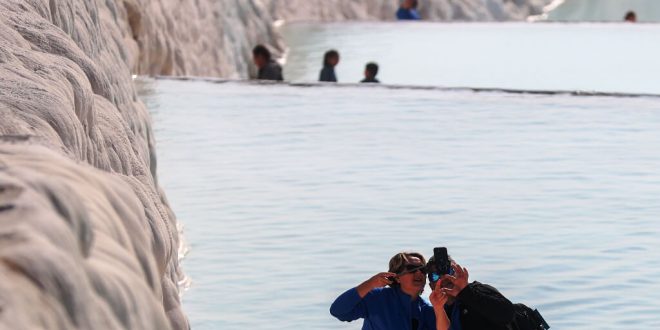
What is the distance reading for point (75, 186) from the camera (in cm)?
389

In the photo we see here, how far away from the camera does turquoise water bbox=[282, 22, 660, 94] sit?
57.5ft

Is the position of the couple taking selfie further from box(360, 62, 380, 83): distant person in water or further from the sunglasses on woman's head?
box(360, 62, 380, 83): distant person in water

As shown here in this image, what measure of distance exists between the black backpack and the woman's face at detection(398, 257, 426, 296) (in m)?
0.49

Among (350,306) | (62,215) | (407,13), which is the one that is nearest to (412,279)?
(350,306)

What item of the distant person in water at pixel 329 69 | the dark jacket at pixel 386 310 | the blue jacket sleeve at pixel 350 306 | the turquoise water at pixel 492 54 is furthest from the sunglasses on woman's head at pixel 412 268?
the turquoise water at pixel 492 54

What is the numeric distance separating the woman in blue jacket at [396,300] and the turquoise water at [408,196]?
71.0 inches

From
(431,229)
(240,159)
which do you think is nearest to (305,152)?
(240,159)

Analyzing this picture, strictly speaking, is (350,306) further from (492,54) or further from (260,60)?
(492,54)

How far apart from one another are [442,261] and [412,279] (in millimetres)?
293

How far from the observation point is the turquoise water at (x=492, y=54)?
57.5 feet

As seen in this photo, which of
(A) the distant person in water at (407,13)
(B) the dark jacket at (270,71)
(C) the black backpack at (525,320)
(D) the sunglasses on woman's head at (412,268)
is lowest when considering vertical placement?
(A) the distant person in water at (407,13)

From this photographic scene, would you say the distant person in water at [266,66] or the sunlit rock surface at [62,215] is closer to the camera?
the sunlit rock surface at [62,215]

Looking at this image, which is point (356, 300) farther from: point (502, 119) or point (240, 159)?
point (502, 119)

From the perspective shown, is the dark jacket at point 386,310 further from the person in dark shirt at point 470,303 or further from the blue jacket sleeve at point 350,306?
the person in dark shirt at point 470,303
